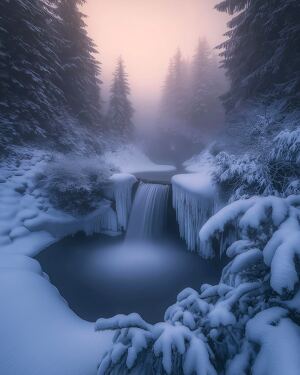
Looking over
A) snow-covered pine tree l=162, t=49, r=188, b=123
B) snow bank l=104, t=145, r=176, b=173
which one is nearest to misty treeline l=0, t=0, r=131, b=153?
snow bank l=104, t=145, r=176, b=173

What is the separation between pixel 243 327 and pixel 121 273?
5850 millimetres

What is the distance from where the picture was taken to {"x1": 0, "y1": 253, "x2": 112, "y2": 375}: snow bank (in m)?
2.86

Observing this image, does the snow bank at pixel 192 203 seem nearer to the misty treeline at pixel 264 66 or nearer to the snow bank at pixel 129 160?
the misty treeline at pixel 264 66

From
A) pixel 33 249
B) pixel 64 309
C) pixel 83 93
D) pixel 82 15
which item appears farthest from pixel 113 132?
pixel 64 309

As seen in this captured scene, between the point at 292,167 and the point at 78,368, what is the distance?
4.80m

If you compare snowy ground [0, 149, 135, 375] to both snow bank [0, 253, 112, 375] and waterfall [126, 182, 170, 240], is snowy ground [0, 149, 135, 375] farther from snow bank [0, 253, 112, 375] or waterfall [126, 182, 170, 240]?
waterfall [126, 182, 170, 240]

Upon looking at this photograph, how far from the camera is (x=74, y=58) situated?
15.4 m

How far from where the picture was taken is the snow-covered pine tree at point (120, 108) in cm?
2388

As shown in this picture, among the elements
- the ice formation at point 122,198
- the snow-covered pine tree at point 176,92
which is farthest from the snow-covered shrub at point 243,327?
the snow-covered pine tree at point 176,92

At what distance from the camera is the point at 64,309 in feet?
14.3

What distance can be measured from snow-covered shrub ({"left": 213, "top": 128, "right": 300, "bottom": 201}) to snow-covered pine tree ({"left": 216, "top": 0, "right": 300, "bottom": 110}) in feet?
14.6

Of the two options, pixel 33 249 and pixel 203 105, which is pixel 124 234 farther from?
pixel 203 105

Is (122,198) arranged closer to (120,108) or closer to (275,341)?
(275,341)

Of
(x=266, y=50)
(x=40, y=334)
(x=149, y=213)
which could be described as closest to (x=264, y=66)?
(x=266, y=50)
